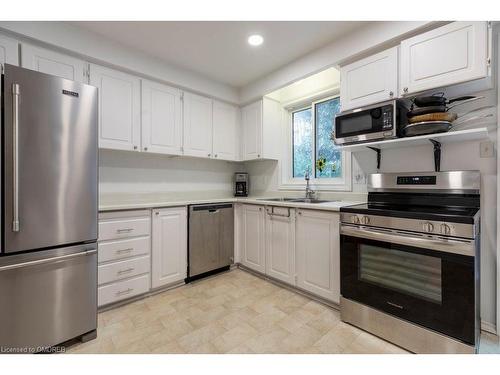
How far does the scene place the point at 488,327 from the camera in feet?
5.60

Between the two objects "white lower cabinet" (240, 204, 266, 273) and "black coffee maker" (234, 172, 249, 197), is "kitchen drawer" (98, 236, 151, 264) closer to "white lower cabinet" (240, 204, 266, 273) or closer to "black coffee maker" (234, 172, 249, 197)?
"white lower cabinet" (240, 204, 266, 273)

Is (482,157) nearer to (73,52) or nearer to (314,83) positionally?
(314,83)

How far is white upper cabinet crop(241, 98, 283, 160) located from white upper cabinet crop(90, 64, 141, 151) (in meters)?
1.45

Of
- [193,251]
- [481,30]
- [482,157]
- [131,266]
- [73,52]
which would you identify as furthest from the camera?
[193,251]

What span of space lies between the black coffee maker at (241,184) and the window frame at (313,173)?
59 centimetres

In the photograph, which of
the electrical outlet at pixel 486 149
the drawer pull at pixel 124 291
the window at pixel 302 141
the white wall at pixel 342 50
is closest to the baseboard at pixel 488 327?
the electrical outlet at pixel 486 149

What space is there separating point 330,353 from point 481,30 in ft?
7.53

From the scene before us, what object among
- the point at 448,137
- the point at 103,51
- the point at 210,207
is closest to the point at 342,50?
the point at 448,137

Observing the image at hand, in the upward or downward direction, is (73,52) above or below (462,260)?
above

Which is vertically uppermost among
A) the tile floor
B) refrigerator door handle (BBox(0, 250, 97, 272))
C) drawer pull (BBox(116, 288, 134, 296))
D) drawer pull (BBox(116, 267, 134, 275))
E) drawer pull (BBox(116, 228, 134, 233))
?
drawer pull (BBox(116, 228, 134, 233))

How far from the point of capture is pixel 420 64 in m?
1.73

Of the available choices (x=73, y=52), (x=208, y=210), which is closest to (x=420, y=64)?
(x=208, y=210)

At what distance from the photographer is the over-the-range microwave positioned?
71.8 inches

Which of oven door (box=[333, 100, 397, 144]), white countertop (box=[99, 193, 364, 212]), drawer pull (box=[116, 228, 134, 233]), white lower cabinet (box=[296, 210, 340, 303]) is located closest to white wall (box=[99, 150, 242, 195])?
white countertop (box=[99, 193, 364, 212])
